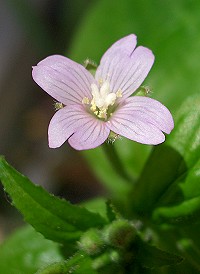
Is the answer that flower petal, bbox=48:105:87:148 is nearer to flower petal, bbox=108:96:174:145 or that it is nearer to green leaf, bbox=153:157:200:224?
flower petal, bbox=108:96:174:145

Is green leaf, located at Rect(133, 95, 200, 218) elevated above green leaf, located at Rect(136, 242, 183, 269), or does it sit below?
above

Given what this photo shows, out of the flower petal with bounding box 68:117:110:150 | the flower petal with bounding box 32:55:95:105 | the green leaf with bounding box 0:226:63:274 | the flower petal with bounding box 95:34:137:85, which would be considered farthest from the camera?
the green leaf with bounding box 0:226:63:274

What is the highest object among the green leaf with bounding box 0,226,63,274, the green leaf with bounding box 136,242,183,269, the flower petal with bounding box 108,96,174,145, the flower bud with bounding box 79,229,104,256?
the flower petal with bounding box 108,96,174,145

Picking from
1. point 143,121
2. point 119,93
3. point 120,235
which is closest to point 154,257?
point 120,235

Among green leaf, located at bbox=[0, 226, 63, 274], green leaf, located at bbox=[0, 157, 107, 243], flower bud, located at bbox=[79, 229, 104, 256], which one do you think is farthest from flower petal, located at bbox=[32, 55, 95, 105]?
green leaf, located at bbox=[0, 226, 63, 274]

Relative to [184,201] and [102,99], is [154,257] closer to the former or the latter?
[184,201]

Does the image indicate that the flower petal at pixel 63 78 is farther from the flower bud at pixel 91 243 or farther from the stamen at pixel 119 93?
the flower bud at pixel 91 243

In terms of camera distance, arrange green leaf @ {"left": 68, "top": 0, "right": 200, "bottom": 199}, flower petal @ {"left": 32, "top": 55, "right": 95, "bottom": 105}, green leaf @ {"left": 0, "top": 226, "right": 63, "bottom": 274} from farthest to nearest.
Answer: green leaf @ {"left": 68, "top": 0, "right": 200, "bottom": 199}
green leaf @ {"left": 0, "top": 226, "right": 63, "bottom": 274}
flower petal @ {"left": 32, "top": 55, "right": 95, "bottom": 105}
